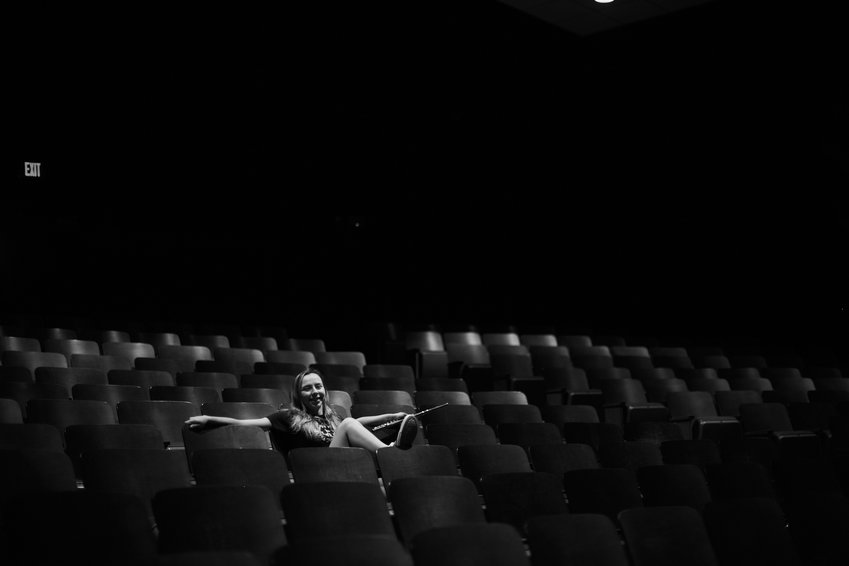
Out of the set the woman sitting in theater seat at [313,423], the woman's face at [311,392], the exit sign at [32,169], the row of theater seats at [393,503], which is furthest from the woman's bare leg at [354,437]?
the exit sign at [32,169]

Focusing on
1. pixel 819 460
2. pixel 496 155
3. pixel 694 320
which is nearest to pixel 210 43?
pixel 496 155

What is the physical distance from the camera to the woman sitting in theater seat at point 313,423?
2766 millimetres

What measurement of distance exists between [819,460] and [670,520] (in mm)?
1201

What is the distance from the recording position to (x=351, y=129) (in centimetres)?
677

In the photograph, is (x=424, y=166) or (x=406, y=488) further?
(x=424, y=166)

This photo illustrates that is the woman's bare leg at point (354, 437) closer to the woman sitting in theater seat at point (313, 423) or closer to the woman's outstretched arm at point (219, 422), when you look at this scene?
the woman sitting in theater seat at point (313, 423)

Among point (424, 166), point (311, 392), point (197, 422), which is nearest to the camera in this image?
point (197, 422)

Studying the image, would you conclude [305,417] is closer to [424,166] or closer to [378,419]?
[378,419]

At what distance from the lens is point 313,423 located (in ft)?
9.38

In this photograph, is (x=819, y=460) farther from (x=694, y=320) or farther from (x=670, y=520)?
(x=694, y=320)

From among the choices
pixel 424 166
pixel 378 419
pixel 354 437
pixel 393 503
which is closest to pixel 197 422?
pixel 354 437

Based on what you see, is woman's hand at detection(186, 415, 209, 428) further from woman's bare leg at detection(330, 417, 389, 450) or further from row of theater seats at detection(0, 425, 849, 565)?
woman's bare leg at detection(330, 417, 389, 450)

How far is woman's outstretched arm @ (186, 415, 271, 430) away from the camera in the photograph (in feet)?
8.41

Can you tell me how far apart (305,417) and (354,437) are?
0.19 meters
